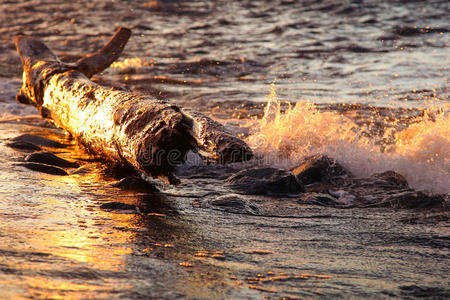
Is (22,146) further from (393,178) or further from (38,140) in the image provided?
(393,178)

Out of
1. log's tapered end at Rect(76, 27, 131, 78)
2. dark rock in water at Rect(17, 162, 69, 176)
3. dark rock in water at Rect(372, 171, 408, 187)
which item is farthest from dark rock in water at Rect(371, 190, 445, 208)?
log's tapered end at Rect(76, 27, 131, 78)

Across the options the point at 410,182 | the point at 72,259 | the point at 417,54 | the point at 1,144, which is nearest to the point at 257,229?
the point at 72,259

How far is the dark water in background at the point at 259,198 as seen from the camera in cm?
242

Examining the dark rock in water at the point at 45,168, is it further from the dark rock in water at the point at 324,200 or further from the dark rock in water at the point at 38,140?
the dark rock in water at the point at 324,200

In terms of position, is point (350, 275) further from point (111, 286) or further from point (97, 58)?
point (97, 58)

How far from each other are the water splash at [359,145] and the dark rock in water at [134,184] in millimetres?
1623

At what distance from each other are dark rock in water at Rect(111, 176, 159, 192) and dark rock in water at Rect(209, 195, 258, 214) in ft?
1.74

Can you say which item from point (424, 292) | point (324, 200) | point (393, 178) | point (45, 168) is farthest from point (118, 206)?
point (393, 178)

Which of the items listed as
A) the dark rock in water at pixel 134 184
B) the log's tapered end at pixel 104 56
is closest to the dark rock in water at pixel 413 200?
the dark rock in water at pixel 134 184

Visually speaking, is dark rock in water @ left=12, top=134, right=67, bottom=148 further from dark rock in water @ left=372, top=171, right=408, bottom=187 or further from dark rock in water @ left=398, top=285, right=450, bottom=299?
dark rock in water @ left=398, top=285, right=450, bottom=299

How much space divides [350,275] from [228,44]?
394 inches

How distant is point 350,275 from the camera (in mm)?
2582

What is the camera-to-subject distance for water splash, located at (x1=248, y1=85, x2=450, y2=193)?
4.84 meters

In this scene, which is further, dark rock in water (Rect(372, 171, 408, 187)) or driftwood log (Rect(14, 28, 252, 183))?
dark rock in water (Rect(372, 171, 408, 187))
